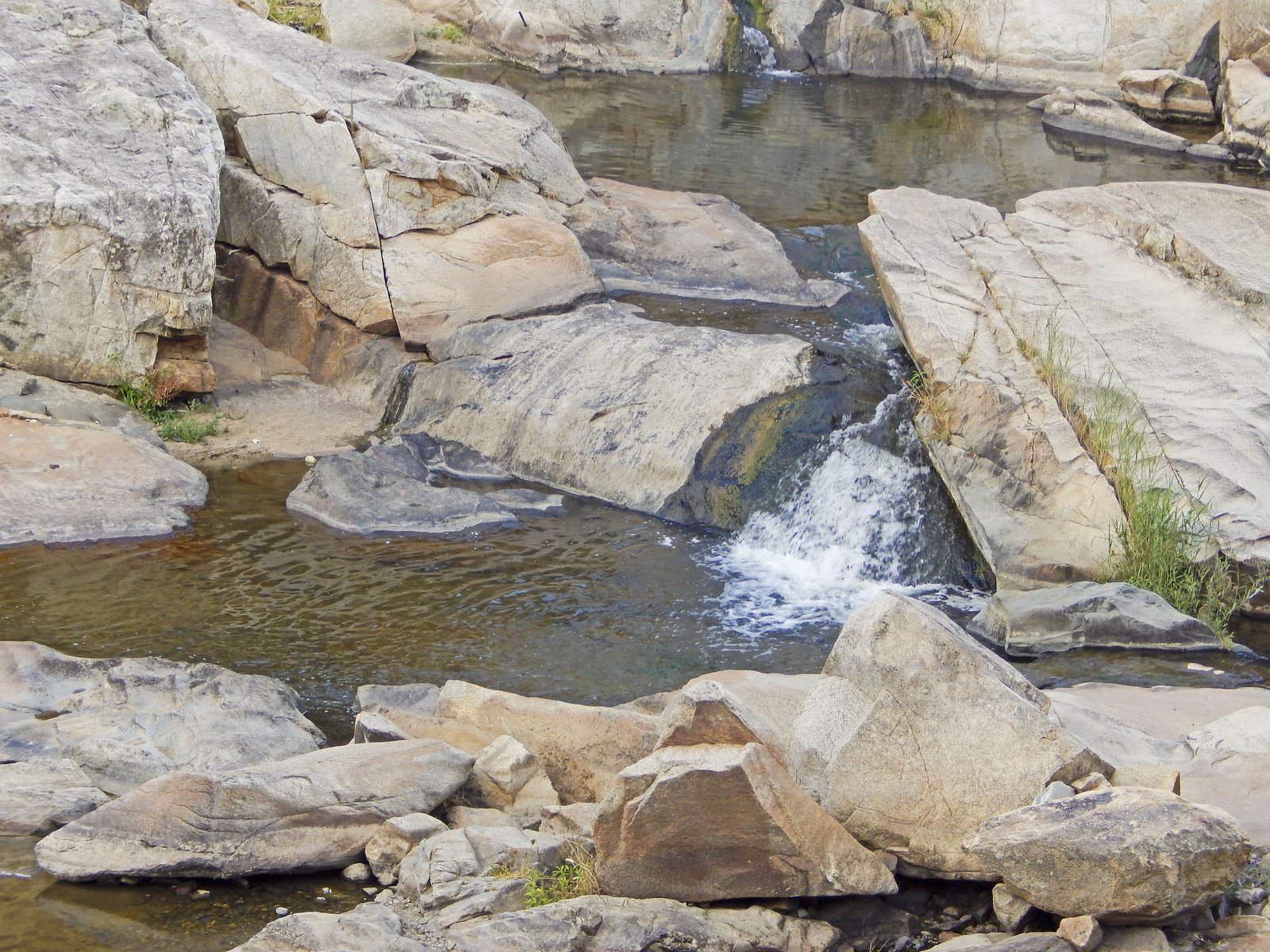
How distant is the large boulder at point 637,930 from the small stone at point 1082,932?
2.44ft

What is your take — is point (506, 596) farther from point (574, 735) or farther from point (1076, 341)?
point (1076, 341)

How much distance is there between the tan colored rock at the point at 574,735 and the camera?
18.0ft

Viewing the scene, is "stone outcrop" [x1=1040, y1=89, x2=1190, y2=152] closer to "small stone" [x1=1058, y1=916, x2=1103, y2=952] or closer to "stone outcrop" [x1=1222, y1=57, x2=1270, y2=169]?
"stone outcrop" [x1=1222, y1=57, x2=1270, y2=169]

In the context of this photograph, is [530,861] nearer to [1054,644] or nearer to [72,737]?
[72,737]

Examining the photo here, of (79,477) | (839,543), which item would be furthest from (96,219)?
(839,543)

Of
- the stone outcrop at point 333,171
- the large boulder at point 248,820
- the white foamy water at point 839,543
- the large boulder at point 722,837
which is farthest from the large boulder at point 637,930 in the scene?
the stone outcrop at point 333,171

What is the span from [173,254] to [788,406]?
440 centimetres

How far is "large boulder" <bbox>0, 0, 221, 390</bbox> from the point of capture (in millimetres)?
9320

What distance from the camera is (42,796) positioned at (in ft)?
16.9

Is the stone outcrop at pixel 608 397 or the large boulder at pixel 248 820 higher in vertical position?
the stone outcrop at pixel 608 397

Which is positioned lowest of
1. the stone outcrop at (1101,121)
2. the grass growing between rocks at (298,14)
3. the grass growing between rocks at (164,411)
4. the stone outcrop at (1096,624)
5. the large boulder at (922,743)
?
the grass growing between rocks at (164,411)

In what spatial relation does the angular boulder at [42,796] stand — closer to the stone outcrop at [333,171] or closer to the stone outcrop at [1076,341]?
the stone outcrop at [1076,341]

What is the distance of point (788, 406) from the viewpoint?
30.7 ft

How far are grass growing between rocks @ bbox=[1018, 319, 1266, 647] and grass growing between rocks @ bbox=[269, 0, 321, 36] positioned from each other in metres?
15.5
